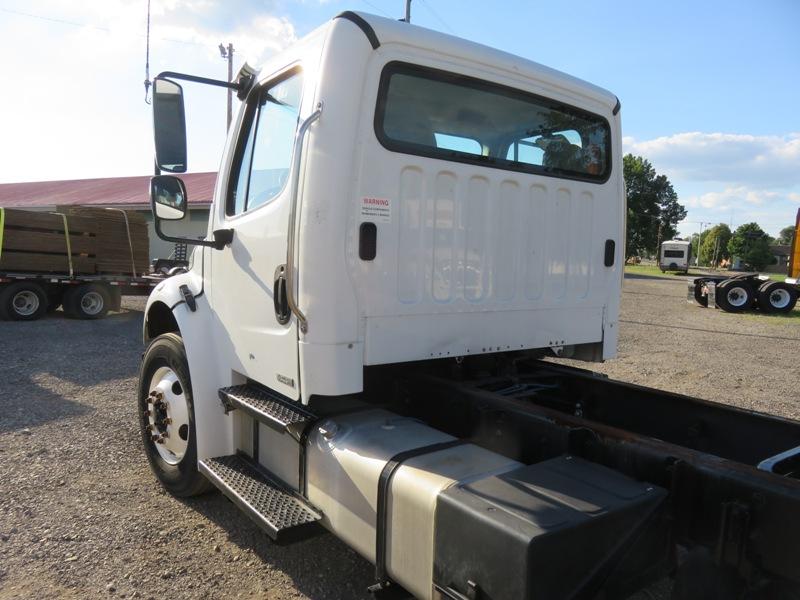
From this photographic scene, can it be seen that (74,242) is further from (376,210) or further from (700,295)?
(700,295)

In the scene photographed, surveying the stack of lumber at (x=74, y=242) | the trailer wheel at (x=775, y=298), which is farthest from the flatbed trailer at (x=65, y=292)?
the trailer wheel at (x=775, y=298)

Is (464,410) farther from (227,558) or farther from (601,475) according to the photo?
(227,558)

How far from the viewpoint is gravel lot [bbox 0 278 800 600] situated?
9.85ft

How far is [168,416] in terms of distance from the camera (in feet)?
12.4

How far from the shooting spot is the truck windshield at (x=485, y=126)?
2744 mm

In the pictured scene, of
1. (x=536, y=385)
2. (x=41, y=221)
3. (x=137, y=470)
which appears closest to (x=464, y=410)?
(x=536, y=385)

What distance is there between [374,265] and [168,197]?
1323 millimetres

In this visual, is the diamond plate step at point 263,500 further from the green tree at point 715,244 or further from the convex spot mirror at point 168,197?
the green tree at point 715,244

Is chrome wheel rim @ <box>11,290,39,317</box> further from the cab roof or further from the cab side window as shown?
the cab roof

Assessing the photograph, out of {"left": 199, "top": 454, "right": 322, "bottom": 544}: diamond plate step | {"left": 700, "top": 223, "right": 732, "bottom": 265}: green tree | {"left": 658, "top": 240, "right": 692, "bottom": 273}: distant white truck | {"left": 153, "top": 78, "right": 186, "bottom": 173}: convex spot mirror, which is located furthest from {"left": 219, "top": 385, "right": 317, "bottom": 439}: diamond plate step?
{"left": 700, "top": 223, "right": 732, "bottom": 265}: green tree

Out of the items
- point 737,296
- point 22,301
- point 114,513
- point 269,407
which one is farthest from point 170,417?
point 737,296

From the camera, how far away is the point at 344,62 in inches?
100

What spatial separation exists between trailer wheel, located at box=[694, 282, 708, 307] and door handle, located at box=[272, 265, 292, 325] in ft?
64.0

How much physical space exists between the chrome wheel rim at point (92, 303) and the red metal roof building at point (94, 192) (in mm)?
8942
